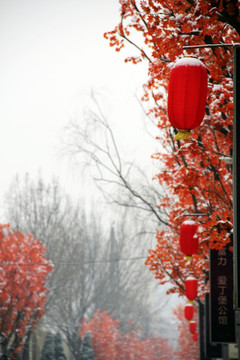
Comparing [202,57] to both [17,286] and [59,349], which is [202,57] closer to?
[17,286]

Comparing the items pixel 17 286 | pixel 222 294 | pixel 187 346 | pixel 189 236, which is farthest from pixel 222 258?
pixel 187 346

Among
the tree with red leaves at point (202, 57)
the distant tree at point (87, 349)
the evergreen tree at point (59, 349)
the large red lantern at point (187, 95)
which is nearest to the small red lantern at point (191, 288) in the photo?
the tree with red leaves at point (202, 57)

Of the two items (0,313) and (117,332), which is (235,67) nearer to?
(0,313)

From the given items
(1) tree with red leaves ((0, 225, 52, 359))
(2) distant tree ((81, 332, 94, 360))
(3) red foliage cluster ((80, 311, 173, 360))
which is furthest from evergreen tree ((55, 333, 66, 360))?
(1) tree with red leaves ((0, 225, 52, 359))

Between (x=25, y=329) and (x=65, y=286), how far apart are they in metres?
9.30

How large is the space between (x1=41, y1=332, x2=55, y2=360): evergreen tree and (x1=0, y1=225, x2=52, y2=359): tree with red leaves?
19.5 ft

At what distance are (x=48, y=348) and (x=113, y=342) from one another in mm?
5376

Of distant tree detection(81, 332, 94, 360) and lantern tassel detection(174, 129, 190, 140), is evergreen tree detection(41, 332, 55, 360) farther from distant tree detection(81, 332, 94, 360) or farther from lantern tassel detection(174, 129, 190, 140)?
lantern tassel detection(174, 129, 190, 140)

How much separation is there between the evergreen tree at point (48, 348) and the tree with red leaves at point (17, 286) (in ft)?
19.5

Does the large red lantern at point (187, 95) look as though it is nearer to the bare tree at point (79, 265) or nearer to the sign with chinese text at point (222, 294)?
the sign with chinese text at point (222, 294)

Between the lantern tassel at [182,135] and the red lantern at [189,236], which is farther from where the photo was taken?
the red lantern at [189,236]

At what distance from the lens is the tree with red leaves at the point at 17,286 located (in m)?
22.0

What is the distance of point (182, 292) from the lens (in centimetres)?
1959

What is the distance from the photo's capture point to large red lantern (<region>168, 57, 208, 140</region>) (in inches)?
228
